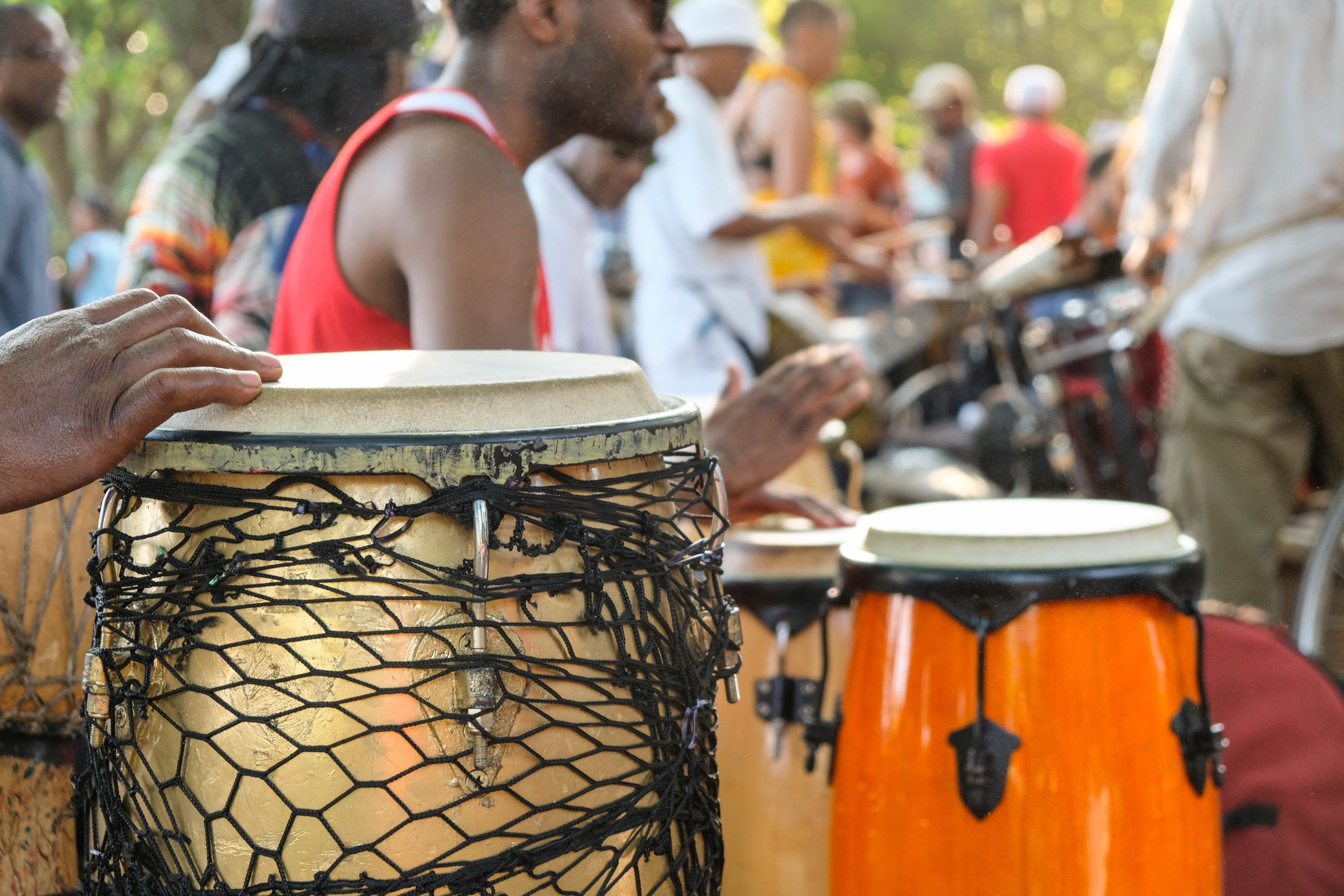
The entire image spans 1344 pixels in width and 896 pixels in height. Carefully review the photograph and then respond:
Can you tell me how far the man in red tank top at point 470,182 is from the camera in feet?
6.03

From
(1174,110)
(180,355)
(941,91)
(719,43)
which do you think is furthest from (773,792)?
(941,91)

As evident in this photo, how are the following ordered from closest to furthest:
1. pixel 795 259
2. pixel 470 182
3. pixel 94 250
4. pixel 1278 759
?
pixel 470 182
pixel 1278 759
pixel 795 259
pixel 94 250

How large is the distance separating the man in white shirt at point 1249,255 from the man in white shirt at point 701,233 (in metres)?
1.56

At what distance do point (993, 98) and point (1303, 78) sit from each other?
18617mm

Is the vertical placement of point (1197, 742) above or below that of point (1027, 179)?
below

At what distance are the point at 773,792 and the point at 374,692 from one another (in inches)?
47.6

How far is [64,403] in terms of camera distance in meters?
1.22

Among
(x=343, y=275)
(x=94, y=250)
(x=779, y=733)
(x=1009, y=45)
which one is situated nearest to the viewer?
(x=343, y=275)

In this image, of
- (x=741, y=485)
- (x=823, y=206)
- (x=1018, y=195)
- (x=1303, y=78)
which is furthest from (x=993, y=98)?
(x=741, y=485)

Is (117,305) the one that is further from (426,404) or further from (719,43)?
(719,43)

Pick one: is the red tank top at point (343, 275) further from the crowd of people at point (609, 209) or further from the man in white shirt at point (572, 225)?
the man in white shirt at point (572, 225)

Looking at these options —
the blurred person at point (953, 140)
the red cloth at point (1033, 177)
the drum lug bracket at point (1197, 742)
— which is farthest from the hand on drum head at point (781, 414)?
the blurred person at point (953, 140)

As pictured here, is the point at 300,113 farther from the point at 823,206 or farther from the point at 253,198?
the point at 823,206

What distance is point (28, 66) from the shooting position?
467 centimetres
